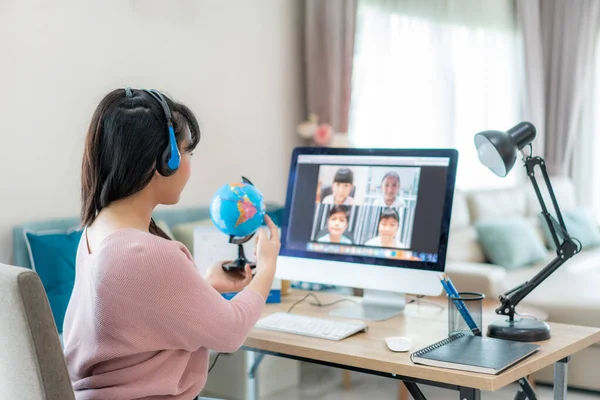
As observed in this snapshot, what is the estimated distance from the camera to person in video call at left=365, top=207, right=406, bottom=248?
210cm

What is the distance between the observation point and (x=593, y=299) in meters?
3.39

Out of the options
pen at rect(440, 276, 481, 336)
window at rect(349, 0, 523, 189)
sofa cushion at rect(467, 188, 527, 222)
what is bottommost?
pen at rect(440, 276, 481, 336)

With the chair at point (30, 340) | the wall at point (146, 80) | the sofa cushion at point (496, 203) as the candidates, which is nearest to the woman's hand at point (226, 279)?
the chair at point (30, 340)

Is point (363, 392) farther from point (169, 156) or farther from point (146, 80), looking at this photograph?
point (169, 156)

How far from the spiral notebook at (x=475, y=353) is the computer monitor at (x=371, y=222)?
0.26 metres

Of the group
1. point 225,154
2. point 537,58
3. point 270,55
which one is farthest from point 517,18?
point 225,154

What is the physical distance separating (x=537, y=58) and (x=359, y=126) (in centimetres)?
201

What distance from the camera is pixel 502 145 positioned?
1807 millimetres

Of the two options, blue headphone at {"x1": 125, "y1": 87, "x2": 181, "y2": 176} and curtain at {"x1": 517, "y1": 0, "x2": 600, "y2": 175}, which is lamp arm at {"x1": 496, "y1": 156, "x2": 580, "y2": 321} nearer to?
blue headphone at {"x1": 125, "y1": 87, "x2": 181, "y2": 176}

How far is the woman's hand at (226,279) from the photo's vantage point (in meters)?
1.78

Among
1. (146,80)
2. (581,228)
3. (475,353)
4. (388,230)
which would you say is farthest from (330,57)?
→ (475,353)

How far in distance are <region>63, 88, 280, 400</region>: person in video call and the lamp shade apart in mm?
714

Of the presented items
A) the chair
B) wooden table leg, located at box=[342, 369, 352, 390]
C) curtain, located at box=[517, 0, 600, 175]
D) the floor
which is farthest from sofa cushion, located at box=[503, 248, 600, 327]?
the chair

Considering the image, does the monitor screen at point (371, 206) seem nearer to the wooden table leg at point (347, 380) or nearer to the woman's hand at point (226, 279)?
the woman's hand at point (226, 279)
